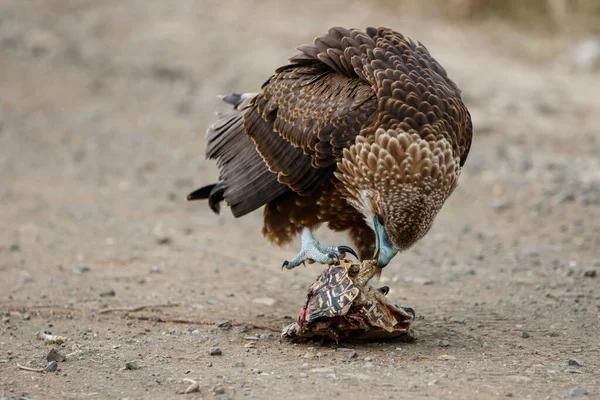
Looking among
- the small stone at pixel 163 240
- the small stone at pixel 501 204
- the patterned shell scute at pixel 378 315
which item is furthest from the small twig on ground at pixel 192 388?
the small stone at pixel 501 204

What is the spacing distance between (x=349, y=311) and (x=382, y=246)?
426 mm

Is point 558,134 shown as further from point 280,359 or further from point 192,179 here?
point 280,359

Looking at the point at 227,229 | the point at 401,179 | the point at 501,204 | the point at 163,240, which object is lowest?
the point at 163,240

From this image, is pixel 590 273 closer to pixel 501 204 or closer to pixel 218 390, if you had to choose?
pixel 501 204

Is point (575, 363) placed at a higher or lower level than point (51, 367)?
higher

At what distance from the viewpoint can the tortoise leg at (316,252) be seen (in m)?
5.46

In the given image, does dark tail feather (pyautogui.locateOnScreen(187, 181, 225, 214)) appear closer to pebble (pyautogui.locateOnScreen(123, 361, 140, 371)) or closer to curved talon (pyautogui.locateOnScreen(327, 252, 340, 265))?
curved talon (pyautogui.locateOnScreen(327, 252, 340, 265))

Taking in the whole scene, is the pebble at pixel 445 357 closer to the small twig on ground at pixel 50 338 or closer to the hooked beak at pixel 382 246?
the hooked beak at pixel 382 246

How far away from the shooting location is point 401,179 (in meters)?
4.89

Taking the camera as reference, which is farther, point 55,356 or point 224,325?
point 224,325

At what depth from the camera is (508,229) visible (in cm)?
820

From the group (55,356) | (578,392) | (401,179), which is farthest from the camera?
(401,179)

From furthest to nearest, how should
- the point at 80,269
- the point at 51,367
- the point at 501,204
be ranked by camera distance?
the point at 501,204, the point at 80,269, the point at 51,367

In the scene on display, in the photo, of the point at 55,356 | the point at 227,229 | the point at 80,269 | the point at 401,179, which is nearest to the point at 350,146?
the point at 401,179
